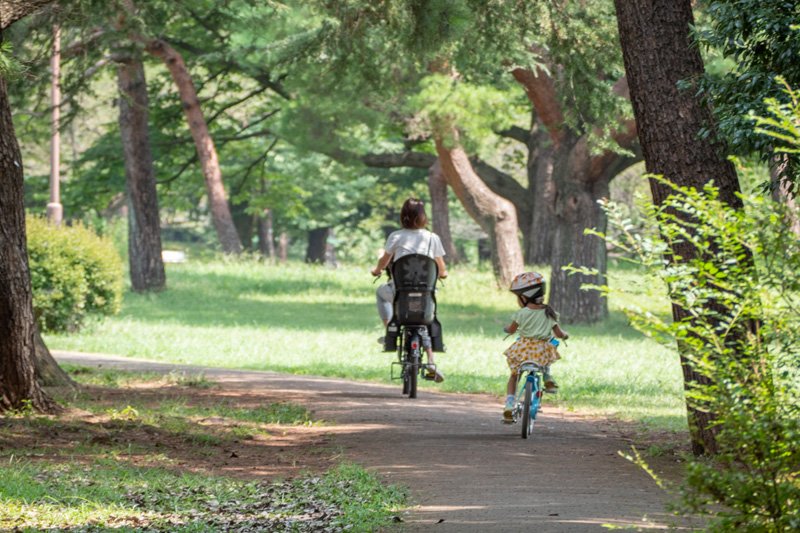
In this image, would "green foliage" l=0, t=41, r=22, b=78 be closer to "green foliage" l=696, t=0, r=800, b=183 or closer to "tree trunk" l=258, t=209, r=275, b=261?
"green foliage" l=696, t=0, r=800, b=183

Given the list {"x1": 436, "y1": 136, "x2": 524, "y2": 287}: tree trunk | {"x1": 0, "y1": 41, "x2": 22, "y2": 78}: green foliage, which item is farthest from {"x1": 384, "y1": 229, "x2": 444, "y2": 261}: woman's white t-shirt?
{"x1": 436, "y1": 136, "x2": 524, "y2": 287}: tree trunk

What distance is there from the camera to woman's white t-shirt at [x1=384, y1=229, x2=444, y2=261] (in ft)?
40.1

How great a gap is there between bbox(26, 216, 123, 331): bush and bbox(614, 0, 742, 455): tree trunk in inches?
563

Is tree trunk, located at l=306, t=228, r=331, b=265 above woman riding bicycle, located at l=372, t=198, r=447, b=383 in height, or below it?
above

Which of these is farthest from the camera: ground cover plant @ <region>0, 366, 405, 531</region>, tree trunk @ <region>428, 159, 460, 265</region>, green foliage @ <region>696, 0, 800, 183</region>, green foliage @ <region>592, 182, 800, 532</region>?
tree trunk @ <region>428, 159, 460, 265</region>

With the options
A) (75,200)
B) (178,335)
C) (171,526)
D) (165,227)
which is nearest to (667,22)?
(171,526)

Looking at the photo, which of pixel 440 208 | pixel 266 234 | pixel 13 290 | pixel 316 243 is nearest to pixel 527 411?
pixel 13 290

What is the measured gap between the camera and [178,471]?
8969mm

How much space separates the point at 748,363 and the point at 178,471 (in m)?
4.88

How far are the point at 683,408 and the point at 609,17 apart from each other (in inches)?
186

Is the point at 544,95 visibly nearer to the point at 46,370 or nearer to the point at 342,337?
the point at 342,337

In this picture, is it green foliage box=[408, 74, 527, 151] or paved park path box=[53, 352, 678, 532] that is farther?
green foliage box=[408, 74, 527, 151]

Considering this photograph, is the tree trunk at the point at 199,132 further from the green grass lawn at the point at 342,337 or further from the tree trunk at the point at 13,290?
the tree trunk at the point at 13,290

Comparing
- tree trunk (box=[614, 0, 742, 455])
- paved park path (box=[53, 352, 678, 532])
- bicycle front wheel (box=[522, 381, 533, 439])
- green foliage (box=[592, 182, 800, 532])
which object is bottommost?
paved park path (box=[53, 352, 678, 532])
